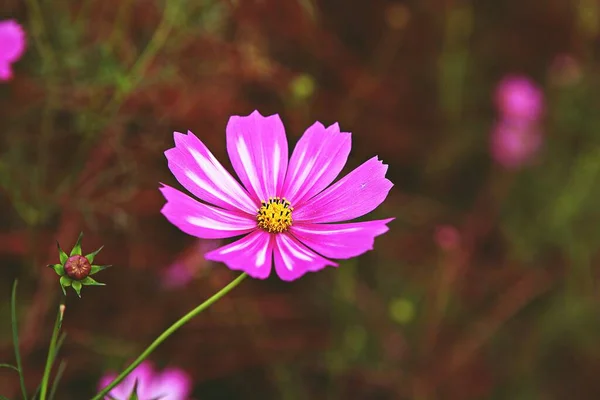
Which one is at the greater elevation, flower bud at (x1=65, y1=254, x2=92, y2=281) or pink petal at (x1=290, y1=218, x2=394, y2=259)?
pink petal at (x1=290, y1=218, x2=394, y2=259)

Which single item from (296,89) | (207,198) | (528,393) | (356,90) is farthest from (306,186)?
(528,393)

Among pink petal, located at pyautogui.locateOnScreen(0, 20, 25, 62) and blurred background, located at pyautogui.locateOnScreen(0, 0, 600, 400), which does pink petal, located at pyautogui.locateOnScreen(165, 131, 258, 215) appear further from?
blurred background, located at pyautogui.locateOnScreen(0, 0, 600, 400)

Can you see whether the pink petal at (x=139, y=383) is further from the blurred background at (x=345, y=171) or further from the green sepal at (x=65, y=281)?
the green sepal at (x=65, y=281)

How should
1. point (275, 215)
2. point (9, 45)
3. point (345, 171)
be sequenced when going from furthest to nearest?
point (345, 171) < point (9, 45) < point (275, 215)

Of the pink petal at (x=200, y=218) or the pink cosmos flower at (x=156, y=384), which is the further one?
the pink cosmos flower at (x=156, y=384)

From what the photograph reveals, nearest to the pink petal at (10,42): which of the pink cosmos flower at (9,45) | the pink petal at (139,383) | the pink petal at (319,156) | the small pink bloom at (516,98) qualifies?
the pink cosmos flower at (9,45)

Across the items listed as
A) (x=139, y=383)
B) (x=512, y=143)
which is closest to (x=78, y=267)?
(x=139, y=383)

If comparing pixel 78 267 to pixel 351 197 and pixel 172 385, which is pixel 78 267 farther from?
pixel 172 385

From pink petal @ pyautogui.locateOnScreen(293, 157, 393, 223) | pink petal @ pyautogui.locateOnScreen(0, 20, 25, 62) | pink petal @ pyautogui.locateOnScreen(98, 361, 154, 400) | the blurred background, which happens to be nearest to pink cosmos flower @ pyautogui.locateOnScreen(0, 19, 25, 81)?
pink petal @ pyautogui.locateOnScreen(0, 20, 25, 62)

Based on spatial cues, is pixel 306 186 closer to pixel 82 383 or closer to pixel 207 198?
pixel 207 198
